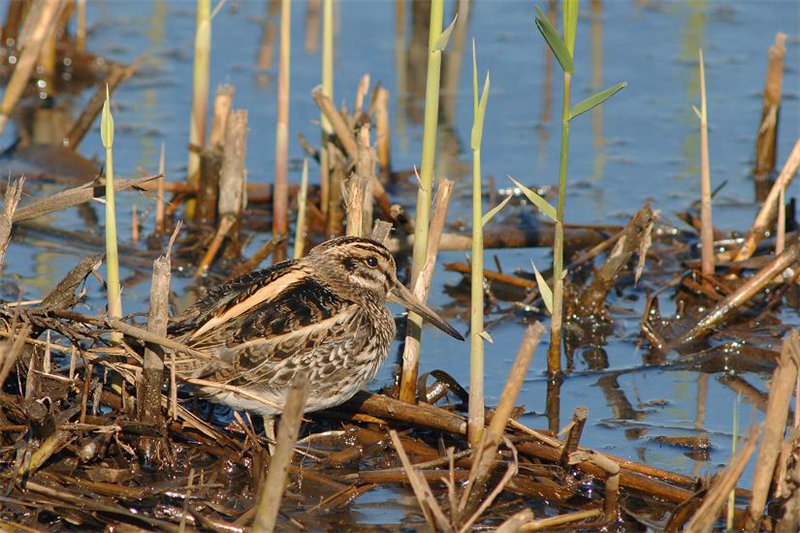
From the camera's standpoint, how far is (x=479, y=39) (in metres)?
10.5

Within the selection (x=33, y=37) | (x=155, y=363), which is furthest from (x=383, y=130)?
(x=155, y=363)

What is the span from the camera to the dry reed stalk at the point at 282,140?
6.68m

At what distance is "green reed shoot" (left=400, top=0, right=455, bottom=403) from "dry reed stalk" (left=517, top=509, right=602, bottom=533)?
103 cm

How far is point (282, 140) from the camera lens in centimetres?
687

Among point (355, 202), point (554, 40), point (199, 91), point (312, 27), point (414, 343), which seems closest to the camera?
point (554, 40)

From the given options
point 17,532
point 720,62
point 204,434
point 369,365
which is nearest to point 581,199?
point 720,62

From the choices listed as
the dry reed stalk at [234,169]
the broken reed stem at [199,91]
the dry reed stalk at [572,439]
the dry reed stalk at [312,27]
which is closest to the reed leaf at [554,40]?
the dry reed stalk at [572,439]

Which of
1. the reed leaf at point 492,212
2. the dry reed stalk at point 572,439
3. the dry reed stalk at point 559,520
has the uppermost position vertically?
the reed leaf at point 492,212

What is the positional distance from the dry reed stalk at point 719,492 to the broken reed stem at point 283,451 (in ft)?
4.38

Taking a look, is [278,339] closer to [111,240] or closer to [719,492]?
[111,240]

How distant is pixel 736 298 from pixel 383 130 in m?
2.79

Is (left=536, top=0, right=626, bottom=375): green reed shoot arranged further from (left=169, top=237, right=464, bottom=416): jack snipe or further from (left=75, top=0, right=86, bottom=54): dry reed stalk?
(left=75, top=0, right=86, bottom=54): dry reed stalk

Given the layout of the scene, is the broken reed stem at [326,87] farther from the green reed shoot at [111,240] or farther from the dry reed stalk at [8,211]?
the dry reed stalk at [8,211]

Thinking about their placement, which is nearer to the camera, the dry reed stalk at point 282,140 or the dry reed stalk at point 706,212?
the dry reed stalk at point 706,212
